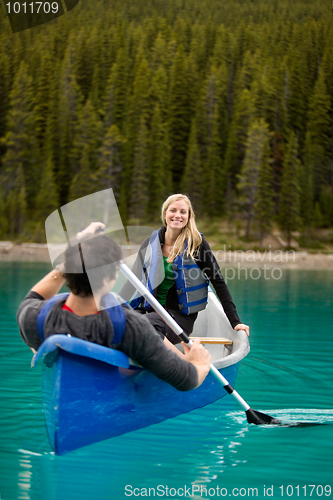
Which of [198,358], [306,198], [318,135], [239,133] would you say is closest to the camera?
[198,358]

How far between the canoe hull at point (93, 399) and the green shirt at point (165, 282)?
78 centimetres

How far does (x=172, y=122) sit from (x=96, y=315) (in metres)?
44.6

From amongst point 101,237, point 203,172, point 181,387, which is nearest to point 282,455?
point 181,387

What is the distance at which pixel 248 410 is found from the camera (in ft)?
10.9

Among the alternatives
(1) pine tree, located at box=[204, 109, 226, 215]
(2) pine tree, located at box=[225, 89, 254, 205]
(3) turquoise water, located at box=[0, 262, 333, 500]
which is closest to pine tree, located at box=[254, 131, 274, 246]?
(1) pine tree, located at box=[204, 109, 226, 215]

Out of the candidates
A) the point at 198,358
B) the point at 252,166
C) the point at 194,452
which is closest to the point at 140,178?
the point at 252,166

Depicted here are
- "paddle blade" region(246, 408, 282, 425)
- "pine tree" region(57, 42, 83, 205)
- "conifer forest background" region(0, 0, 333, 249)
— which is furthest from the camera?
"pine tree" region(57, 42, 83, 205)

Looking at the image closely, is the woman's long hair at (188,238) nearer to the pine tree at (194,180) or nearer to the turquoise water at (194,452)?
the turquoise water at (194,452)

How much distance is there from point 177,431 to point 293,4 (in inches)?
3008

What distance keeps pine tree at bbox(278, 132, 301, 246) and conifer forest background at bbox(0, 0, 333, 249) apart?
94mm

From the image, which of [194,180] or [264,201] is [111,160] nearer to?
[194,180]

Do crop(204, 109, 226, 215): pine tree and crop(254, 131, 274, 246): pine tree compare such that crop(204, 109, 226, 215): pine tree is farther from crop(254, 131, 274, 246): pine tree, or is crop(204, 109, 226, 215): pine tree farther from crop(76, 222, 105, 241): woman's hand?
crop(76, 222, 105, 241): woman's hand

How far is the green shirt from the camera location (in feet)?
11.6

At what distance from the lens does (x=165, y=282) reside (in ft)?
11.8
